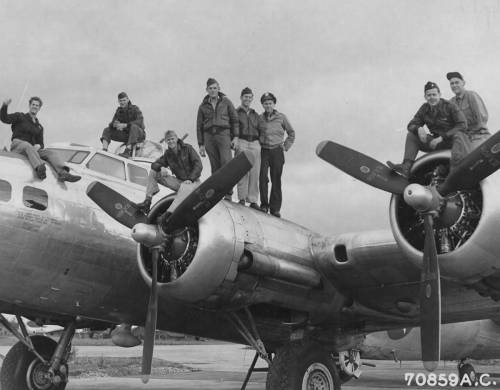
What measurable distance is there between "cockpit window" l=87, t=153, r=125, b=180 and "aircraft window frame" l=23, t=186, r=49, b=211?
120 cm

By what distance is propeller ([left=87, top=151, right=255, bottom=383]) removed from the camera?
815 cm

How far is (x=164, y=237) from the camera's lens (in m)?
8.41

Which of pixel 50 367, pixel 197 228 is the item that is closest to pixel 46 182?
pixel 197 228

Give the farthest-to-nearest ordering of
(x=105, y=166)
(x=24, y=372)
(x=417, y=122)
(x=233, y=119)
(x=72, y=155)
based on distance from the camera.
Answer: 1. (x=24, y=372)
2. (x=105, y=166)
3. (x=72, y=155)
4. (x=233, y=119)
5. (x=417, y=122)

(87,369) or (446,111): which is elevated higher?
(446,111)

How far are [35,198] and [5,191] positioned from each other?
0.37 meters

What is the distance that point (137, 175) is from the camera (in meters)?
10.2

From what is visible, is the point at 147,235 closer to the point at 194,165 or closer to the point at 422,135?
the point at 194,165

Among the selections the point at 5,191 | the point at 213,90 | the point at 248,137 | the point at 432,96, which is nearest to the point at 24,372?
the point at 5,191

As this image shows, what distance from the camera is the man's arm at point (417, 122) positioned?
8.09 metres

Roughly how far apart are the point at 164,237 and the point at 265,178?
2.21m

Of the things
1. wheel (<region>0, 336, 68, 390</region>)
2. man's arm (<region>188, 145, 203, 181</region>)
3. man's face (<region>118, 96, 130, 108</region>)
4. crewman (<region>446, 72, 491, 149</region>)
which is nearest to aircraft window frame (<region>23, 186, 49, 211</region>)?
man's arm (<region>188, 145, 203, 181</region>)

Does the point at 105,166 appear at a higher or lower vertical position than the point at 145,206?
higher

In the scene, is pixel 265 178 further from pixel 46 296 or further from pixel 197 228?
pixel 46 296
